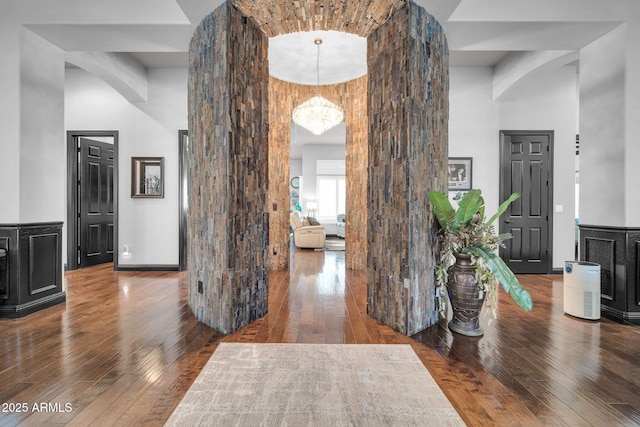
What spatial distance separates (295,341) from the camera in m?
2.54

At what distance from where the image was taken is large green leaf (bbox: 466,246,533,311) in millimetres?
2314

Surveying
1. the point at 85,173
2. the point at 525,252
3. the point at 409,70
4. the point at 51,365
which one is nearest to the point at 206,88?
the point at 409,70

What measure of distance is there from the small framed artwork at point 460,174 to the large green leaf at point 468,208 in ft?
9.03

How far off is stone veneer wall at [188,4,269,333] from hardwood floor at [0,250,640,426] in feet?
0.99

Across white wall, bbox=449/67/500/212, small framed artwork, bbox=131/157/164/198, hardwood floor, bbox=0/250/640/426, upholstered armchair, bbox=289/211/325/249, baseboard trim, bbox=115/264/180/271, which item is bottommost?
hardwood floor, bbox=0/250/640/426

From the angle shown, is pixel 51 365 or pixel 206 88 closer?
pixel 51 365

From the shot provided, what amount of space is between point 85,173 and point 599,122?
7.37 metres

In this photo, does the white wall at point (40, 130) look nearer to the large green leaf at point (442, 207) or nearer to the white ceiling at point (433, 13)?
the white ceiling at point (433, 13)

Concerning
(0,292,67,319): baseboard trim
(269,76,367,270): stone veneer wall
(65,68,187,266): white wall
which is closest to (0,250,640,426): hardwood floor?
(0,292,67,319): baseboard trim

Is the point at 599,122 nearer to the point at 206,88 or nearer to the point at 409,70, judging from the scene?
the point at 409,70

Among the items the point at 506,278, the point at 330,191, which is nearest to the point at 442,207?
the point at 506,278

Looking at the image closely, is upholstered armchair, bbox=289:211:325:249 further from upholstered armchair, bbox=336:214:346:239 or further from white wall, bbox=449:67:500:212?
white wall, bbox=449:67:500:212

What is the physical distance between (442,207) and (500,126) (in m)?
3.55

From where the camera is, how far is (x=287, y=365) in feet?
7.01
